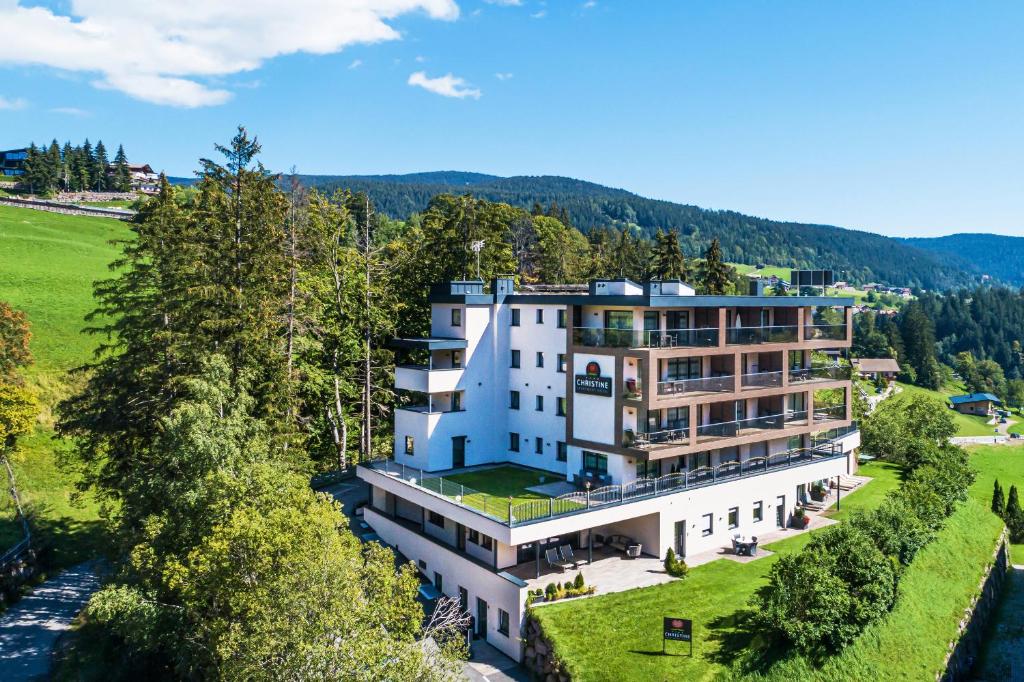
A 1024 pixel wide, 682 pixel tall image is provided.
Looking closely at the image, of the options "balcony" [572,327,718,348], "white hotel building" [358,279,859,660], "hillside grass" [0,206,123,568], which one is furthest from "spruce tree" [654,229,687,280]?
"hillside grass" [0,206,123,568]

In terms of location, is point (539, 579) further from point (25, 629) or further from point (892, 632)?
point (25, 629)

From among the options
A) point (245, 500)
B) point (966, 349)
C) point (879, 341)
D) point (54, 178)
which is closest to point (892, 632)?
point (245, 500)

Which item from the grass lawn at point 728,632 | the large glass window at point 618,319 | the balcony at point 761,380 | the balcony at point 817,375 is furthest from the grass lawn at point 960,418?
the large glass window at point 618,319

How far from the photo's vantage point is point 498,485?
109 feet

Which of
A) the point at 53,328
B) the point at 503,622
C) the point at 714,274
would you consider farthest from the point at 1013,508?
the point at 53,328

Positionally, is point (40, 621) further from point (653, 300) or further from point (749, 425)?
point (749, 425)

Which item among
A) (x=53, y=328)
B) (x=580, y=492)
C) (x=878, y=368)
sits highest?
(x=53, y=328)

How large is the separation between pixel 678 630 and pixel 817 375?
22181 mm

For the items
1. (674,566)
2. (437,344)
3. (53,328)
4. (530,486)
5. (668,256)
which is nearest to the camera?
(674,566)

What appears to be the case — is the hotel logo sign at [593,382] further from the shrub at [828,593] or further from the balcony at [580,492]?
the shrub at [828,593]

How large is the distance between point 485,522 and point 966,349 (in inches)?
7145

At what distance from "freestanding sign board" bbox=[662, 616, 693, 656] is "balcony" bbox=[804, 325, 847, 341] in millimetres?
21131

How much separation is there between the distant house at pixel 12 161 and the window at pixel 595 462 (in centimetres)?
15132

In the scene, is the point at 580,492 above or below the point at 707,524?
above
